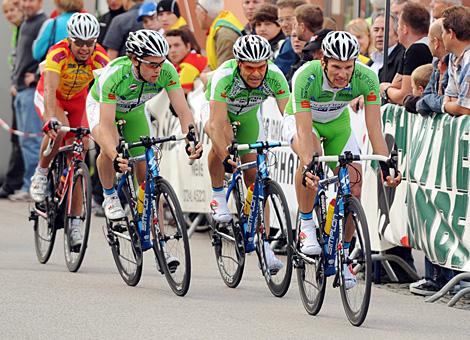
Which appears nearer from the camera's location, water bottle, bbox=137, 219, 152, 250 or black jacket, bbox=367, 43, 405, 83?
water bottle, bbox=137, 219, 152, 250

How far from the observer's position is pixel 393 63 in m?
12.5

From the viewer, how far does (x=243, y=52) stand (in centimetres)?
1075

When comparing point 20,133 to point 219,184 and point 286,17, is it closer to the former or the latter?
point 286,17

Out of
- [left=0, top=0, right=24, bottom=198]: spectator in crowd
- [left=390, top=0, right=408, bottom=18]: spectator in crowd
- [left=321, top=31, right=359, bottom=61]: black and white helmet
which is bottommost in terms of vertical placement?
[left=0, top=0, right=24, bottom=198]: spectator in crowd

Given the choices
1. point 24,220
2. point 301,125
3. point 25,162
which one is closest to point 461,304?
point 301,125

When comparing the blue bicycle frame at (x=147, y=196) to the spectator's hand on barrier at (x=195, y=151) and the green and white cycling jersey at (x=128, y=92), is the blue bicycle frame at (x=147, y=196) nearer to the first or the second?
the spectator's hand on barrier at (x=195, y=151)

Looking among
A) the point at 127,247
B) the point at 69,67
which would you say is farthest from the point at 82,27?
the point at 127,247

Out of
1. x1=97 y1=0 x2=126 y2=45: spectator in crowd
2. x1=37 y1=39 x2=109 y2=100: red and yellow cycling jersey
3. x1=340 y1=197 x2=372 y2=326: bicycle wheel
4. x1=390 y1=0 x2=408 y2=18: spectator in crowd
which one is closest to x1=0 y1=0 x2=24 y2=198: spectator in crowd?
x1=97 y1=0 x2=126 y2=45: spectator in crowd

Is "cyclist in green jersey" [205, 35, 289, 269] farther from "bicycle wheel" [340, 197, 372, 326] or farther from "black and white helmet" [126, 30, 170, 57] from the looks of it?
"bicycle wheel" [340, 197, 372, 326]

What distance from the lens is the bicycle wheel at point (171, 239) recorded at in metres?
10.1

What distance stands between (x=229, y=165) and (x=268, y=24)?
13.3 feet

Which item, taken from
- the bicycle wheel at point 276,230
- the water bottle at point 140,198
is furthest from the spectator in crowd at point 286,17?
the bicycle wheel at point 276,230

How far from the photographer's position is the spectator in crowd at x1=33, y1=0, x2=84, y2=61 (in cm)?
1684

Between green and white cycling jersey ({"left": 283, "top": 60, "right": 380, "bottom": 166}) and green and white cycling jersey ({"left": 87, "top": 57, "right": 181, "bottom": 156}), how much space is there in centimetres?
104
